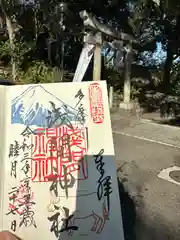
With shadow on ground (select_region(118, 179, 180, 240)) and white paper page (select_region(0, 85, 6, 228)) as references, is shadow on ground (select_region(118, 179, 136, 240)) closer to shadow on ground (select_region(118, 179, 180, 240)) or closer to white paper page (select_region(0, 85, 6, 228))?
shadow on ground (select_region(118, 179, 180, 240))

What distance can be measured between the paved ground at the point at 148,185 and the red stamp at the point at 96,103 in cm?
172

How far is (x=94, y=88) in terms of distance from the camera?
2.31 m

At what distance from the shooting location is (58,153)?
2205mm

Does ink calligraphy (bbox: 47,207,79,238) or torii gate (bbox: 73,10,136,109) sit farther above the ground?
torii gate (bbox: 73,10,136,109)

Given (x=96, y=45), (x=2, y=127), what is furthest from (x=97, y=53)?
(x=2, y=127)

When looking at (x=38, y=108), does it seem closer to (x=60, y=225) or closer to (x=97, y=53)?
(x=60, y=225)

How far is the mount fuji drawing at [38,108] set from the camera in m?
2.23

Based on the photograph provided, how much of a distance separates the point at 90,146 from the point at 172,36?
11.3 metres

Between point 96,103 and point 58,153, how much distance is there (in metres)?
0.45

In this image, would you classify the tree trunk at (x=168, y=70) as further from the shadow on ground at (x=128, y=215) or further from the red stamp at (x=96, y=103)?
the red stamp at (x=96, y=103)

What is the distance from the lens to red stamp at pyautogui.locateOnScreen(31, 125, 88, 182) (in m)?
2.18

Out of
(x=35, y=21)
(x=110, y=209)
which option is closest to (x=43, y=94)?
(x=110, y=209)

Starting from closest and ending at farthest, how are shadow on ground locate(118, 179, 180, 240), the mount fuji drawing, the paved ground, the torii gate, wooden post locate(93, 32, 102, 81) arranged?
the mount fuji drawing < shadow on ground locate(118, 179, 180, 240) < the paved ground < the torii gate < wooden post locate(93, 32, 102, 81)

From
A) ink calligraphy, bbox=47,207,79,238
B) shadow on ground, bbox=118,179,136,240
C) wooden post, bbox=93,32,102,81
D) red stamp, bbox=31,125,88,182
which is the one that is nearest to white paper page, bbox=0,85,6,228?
red stamp, bbox=31,125,88,182
